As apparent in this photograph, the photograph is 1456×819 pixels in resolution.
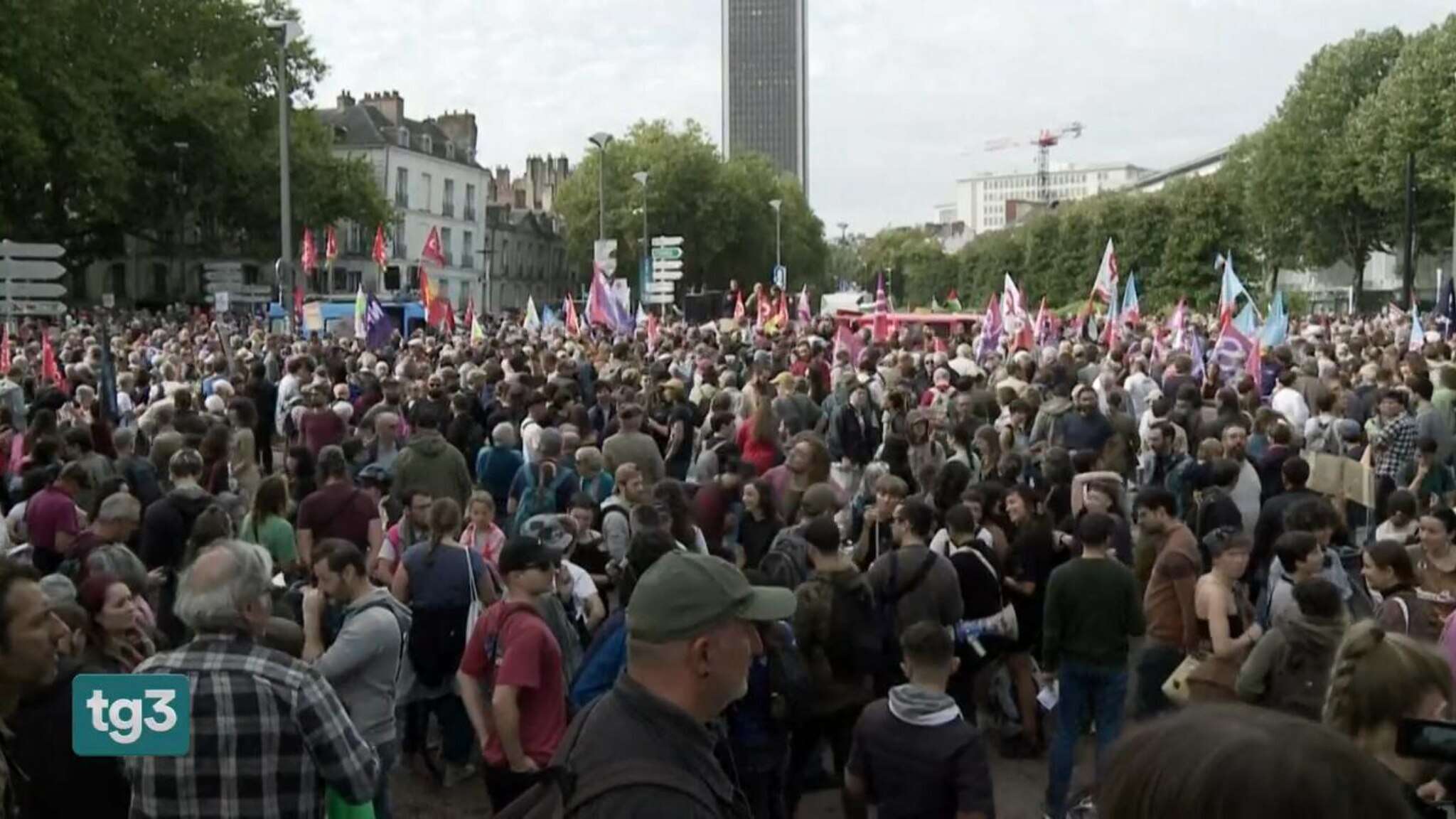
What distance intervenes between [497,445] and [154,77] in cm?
4231

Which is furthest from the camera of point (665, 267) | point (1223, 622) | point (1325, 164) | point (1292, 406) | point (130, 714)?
point (1325, 164)

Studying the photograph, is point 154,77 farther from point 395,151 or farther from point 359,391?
point 359,391

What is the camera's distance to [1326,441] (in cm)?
1183

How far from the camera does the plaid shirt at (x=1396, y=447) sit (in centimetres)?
1075

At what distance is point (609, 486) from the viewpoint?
959 centimetres

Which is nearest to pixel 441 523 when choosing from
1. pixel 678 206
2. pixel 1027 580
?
pixel 1027 580

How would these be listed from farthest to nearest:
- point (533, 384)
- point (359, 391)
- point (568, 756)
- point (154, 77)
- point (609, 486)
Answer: point (154, 77), point (359, 391), point (533, 384), point (609, 486), point (568, 756)

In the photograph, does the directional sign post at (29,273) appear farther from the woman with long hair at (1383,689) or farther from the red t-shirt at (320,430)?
the woman with long hair at (1383,689)

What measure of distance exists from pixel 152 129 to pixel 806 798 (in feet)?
158

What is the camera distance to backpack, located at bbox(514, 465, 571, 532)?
927 centimetres

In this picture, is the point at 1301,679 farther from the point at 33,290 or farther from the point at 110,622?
the point at 33,290

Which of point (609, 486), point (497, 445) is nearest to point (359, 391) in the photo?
point (497, 445)

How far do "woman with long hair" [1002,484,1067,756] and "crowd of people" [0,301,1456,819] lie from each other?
0.02 metres

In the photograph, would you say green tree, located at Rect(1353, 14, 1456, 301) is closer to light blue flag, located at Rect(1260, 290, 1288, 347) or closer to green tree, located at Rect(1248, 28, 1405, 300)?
green tree, located at Rect(1248, 28, 1405, 300)
